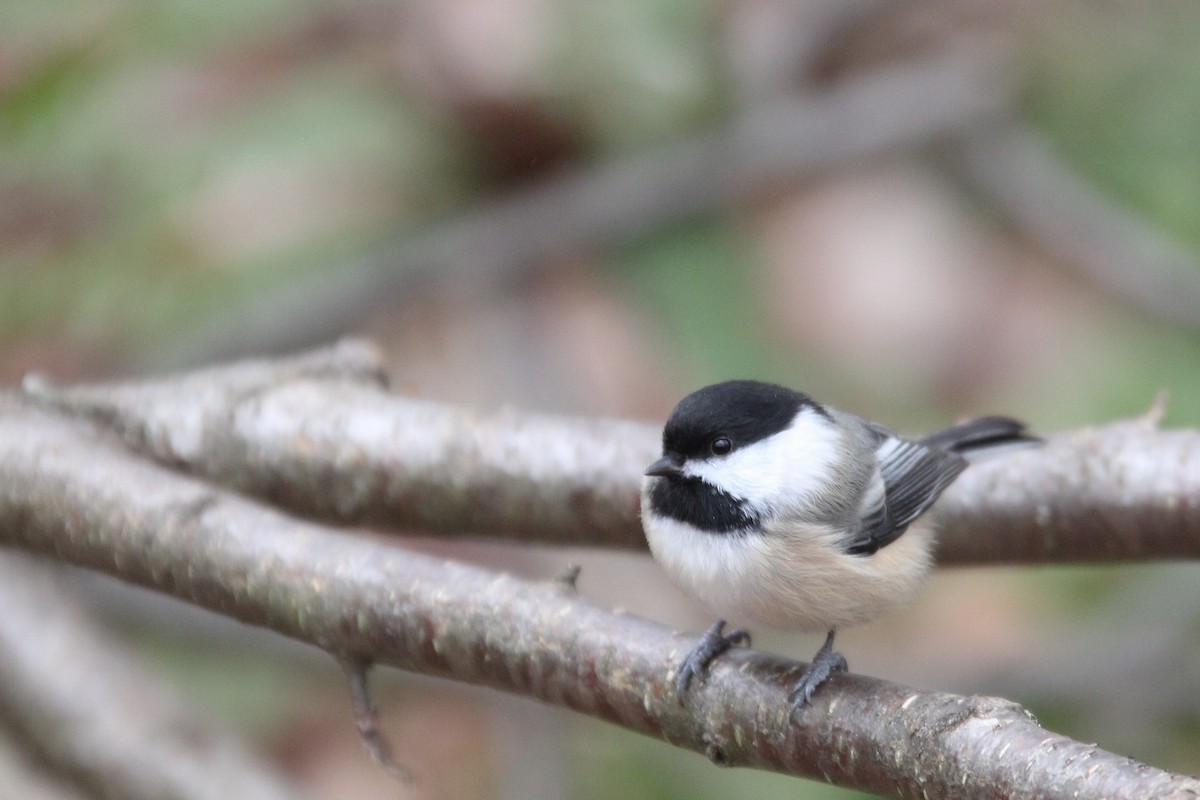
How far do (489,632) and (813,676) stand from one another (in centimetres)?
45

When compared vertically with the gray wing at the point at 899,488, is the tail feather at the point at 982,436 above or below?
above

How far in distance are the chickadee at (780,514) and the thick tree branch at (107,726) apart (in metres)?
0.92

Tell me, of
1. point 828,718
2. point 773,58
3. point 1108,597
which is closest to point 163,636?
point 828,718

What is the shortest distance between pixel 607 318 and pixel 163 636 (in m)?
2.00

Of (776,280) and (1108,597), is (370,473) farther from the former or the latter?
(776,280)

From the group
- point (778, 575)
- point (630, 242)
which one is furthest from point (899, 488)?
point (630, 242)

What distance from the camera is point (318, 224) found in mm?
4500

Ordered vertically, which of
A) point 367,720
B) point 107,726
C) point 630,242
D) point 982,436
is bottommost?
point 107,726

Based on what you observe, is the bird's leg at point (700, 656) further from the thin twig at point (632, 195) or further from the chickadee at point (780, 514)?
the thin twig at point (632, 195)

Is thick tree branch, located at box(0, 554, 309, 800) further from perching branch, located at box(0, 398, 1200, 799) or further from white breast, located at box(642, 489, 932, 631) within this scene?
white breast, located at box(642, 489, 932, 631)

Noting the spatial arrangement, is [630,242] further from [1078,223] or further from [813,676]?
[813,676]

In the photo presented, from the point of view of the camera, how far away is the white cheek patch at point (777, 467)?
198cm

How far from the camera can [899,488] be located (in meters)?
2.12

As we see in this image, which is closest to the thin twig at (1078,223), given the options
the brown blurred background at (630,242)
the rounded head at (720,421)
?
the brown blurred background at (630,242)
